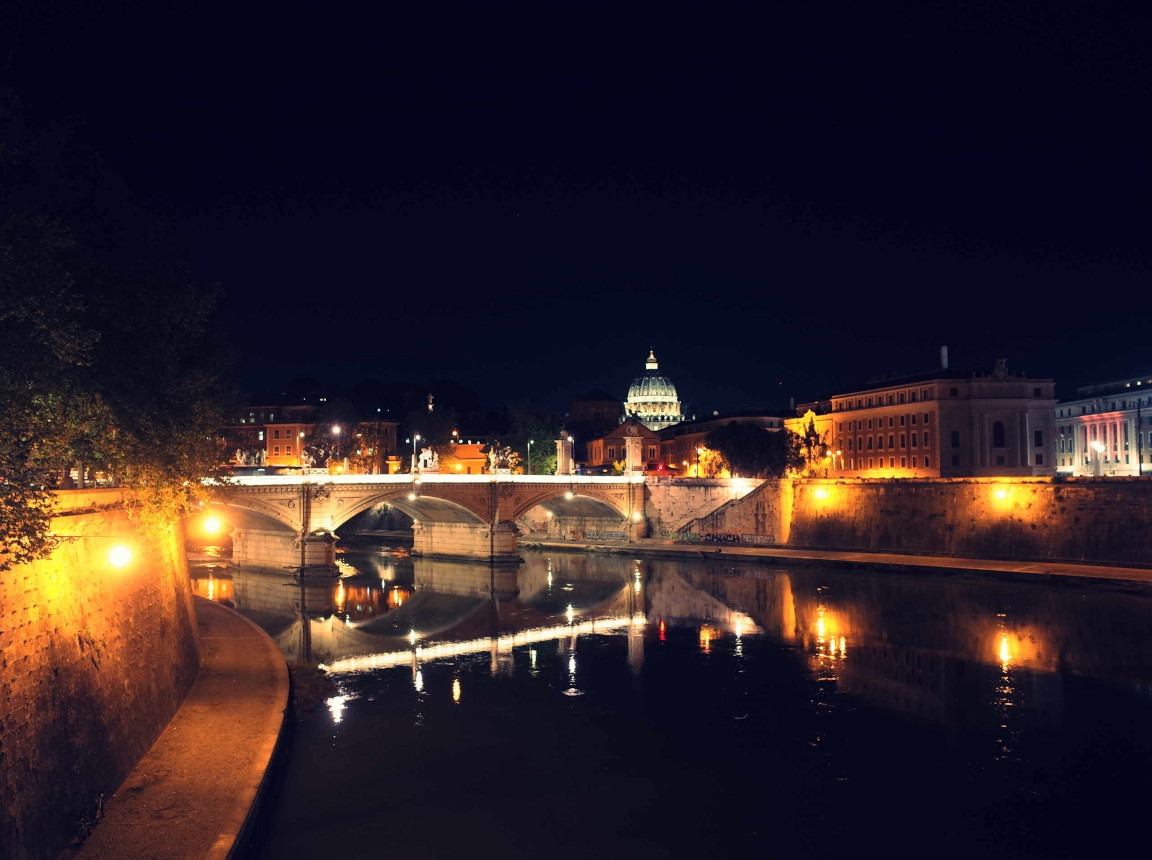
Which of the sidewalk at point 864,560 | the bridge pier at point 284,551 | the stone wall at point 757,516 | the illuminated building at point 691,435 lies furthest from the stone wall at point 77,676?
the illuminated building at point 691,435

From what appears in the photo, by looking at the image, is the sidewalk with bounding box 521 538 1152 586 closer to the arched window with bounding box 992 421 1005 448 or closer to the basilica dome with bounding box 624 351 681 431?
the arched window with bounding box 992 421 1005 448

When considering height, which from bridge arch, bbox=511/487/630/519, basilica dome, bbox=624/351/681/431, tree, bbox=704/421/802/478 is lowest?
bridge arch, bbox=511/487/630/519

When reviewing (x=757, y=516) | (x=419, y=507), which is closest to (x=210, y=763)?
(x=419, y=507)

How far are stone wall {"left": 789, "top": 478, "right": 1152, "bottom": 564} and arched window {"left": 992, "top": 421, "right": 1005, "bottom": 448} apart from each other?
2011cm

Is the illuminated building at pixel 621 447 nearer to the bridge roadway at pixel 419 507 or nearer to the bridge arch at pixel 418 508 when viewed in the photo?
the bridge roadway at pixel 419 507

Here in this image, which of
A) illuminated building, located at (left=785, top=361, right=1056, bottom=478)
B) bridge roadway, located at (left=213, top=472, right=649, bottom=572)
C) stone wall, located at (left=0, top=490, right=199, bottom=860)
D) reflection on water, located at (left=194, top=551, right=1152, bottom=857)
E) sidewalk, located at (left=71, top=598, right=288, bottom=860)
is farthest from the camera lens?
illuminated building, located at (left=785, top=361, right=1056, bottom=478)

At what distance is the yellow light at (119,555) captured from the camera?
768 inches

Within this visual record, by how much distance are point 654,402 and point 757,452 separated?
101m

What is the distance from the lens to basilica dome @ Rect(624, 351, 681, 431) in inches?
7298

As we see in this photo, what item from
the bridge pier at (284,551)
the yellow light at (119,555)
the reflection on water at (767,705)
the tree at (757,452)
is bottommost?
the reflection on water at (767,705)

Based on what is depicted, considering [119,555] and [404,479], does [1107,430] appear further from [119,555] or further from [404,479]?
[119,555]

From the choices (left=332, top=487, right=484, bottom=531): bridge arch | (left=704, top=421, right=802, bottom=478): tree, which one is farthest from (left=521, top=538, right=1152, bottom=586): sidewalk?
(left=704, top=421, right=802, bottom=478): tree

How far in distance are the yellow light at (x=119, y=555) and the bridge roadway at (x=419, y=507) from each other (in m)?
28.2

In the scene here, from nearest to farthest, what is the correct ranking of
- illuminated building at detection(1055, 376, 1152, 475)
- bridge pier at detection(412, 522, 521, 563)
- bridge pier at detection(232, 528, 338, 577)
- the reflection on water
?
the reflection on water < bridge pier at detection(232, 528, 338, 577) < bridge pier at detection(412, 522, 521, 563) < illuminated building at detection(1055, 376, 1152, 475)
